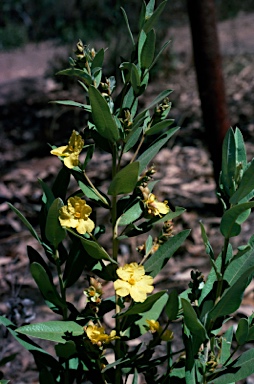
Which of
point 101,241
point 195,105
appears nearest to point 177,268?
point 101,241

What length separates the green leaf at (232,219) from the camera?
95 centimetres

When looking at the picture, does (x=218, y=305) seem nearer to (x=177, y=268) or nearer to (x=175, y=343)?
(x=175, y=343)

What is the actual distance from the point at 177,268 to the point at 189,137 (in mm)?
1945

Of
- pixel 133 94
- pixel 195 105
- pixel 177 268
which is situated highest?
pixel 133 94

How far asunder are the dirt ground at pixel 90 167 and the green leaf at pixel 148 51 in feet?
2.59

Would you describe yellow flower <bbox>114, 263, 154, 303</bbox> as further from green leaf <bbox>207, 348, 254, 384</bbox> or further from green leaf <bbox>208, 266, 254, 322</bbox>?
green leaf <bbox>207, 348, 254, 384</bbox>

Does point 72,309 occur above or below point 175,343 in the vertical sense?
above

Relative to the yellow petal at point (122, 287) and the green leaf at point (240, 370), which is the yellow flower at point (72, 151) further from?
the green leaf at point (240, 370)

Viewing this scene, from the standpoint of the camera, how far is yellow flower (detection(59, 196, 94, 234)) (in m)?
1.04

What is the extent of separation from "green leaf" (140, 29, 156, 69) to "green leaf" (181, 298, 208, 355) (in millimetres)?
436

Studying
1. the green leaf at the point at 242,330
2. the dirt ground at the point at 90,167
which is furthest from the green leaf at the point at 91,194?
the dirt ground at the point at 90,167

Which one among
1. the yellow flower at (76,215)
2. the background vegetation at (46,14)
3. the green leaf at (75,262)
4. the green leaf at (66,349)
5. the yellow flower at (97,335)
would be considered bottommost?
the background vegetation at (46,14)

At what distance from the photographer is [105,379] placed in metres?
1.26

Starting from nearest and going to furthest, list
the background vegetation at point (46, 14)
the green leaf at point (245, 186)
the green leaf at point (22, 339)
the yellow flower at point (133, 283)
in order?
the green leaf at point (245, 186) < the yellow flower at point (133, 283) < the green leaf at point (22, 339) < the background vegetation at point (46, 14)
